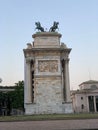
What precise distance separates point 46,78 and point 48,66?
2187 mm

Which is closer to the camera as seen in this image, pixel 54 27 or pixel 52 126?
pixel 52 126

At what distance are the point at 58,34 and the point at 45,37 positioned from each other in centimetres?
262

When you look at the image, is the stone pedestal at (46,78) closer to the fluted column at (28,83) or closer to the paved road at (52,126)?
the fluted column at (28,83)

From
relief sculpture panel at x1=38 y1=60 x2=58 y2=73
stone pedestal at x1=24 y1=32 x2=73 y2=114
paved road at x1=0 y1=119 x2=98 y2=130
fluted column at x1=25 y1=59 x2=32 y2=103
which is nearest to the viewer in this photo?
paved road at x1=0 y1=119 x2=98 y2=130

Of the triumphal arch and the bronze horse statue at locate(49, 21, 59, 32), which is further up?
the bronze horse statue at locate(49, 21, 59, 32)

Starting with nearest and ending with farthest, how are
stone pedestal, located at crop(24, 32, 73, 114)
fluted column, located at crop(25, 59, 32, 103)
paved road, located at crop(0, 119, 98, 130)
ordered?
paved road, located at crop(0, 119, 98, 130) < stone pedestal, located at crop(24, 32, 73, 114) < fluted column, located at crop(25, 59, 32, 103)

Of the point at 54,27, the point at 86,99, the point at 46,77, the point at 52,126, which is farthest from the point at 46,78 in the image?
the point at 86,99

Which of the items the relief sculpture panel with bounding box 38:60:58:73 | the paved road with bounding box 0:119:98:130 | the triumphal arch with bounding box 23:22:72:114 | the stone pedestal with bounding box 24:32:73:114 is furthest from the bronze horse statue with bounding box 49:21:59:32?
the paved road with bounding box 0:119:98:130

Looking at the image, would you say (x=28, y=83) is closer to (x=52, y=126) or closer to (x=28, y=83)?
(x=28, y=83)

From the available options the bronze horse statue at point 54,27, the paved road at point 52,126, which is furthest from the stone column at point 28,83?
the paved road at point 52,126

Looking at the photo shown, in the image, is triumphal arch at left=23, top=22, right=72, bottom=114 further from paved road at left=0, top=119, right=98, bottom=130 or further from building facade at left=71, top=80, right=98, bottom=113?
building facade at left=71, top=80, right=98, bottom=113

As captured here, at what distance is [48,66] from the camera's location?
49.1 meters

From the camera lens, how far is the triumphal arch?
47697 mm

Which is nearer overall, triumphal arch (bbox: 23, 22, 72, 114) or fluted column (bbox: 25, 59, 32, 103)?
triumphal arch (bbox: 23, 22, 72, 114)
